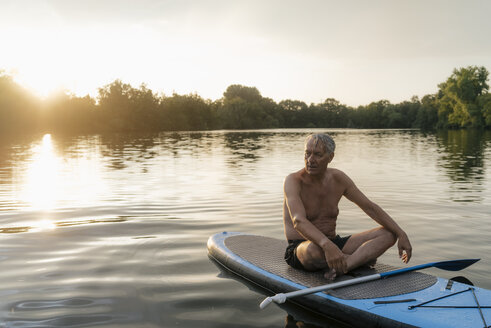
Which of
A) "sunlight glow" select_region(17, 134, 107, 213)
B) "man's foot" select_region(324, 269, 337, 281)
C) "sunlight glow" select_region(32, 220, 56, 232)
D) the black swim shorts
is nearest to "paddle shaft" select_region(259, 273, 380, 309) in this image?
"man's foot" select_region(324, 269, 337, 281)

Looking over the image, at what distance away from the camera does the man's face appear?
447 cm

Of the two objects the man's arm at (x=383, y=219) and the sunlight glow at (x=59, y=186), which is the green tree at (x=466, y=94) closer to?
the sunlight glow at (x=59, y=186)

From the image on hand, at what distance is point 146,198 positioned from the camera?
1108cm

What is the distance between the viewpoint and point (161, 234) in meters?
7.41

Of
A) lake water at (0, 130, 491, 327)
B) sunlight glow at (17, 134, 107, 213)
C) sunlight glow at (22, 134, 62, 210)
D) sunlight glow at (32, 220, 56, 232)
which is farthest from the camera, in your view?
sunlight glow at (22, 134, 62, 210)

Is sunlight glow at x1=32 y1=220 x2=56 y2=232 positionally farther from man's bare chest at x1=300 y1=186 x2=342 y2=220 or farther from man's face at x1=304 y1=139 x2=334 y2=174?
man's face at x1=304 y1=139 x2=334 y2=174

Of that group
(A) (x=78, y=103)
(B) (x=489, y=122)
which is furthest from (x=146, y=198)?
(B) (x=489, y=122)

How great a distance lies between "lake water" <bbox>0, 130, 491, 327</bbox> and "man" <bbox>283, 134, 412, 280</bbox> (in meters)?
0.57

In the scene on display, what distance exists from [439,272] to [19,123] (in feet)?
264

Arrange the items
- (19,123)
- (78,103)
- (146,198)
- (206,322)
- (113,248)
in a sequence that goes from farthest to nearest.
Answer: (78,103) → (19,123) → (146,198) → (113,248) → (206,322)

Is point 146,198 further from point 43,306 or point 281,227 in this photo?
point 43,306

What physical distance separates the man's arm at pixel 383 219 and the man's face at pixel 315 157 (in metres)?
0.37

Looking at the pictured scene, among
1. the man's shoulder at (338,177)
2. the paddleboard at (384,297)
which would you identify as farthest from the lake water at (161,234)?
the man's shoulder at (338,177)

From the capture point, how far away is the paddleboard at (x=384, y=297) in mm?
3650
